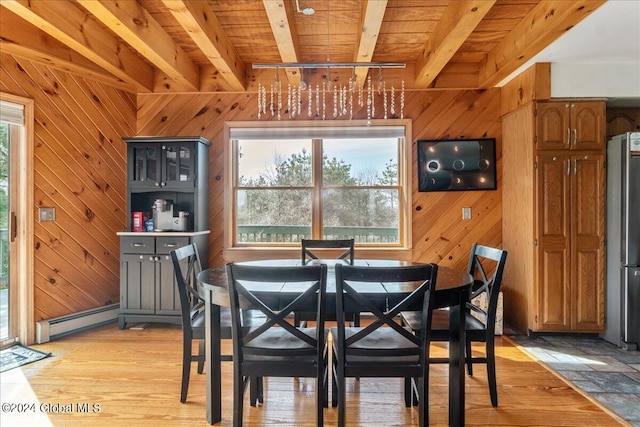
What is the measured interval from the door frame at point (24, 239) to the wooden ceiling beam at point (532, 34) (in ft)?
13.8

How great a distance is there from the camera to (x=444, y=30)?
8.61ft

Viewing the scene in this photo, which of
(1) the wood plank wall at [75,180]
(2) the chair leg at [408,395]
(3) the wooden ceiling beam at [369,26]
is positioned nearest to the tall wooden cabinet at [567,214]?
(3) the wooden ceiling beam at [369,26]

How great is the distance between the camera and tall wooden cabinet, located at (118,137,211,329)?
3.33m

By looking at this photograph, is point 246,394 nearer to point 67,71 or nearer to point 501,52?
point 67,71

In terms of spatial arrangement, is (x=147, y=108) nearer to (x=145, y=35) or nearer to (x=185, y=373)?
(x=145, y=35)

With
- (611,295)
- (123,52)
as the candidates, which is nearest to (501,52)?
(611,295)

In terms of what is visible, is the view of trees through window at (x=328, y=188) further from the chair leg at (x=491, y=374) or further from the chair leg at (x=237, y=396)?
the chair leg at (x=237, y=396)

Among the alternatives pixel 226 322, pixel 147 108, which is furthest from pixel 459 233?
pixel 147 108

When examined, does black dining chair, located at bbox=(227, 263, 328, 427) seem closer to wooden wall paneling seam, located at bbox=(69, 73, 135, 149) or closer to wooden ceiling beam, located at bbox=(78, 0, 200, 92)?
wooden ceiling beam, located at bbox=(78, 0, 200, 92)

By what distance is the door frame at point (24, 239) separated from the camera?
295 cm

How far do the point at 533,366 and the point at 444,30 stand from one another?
2676 millimetres

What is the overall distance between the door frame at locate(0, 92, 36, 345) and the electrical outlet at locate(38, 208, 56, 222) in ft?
0.27

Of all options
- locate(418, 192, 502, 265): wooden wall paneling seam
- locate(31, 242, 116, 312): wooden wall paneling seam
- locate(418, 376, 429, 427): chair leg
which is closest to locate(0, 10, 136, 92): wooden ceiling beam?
locate(31, 242, 116, 312): wooden wall paneling seam

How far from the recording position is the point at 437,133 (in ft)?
12.0
